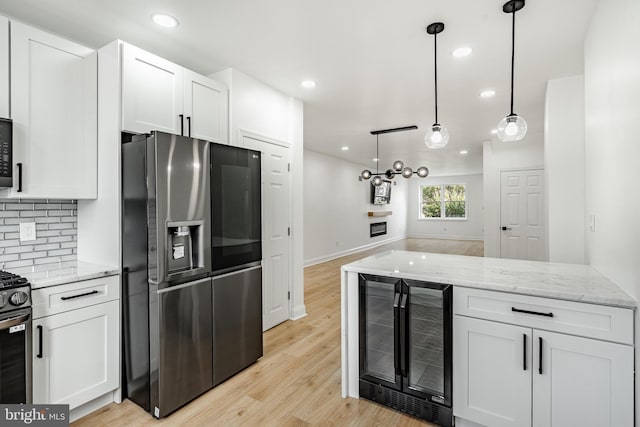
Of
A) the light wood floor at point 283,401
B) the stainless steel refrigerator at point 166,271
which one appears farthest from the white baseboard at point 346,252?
the stainless steel refrigerator at point 166,271

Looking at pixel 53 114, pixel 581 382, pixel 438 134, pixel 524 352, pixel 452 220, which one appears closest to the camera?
pixel 581 382

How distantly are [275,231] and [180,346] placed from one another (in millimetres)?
1620

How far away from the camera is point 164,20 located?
7.28ft

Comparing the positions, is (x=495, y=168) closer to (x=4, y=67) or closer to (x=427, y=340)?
(x=427, y=340)

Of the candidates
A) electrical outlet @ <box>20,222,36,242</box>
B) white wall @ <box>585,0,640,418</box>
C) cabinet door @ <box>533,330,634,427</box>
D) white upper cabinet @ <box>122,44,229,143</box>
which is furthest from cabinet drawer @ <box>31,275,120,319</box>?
white wall @ <box>585,0,640,418</box>

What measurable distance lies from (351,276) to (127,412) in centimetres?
169

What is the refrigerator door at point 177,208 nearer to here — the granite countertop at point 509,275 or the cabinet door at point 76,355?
the cabinet door at point 76,355

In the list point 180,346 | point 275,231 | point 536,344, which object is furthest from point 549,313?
point 275,231

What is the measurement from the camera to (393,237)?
11891mm

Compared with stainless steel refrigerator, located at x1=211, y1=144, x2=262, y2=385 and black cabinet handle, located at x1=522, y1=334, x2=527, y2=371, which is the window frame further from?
black cabinet handle, located at x1=522, y1=334, x2=527, y2=371

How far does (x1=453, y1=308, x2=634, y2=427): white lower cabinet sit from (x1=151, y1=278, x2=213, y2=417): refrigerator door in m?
1.63

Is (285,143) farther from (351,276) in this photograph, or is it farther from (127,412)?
(127,412)

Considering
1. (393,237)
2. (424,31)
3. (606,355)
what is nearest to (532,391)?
(606,355)

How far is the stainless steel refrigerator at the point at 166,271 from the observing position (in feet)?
6.49
